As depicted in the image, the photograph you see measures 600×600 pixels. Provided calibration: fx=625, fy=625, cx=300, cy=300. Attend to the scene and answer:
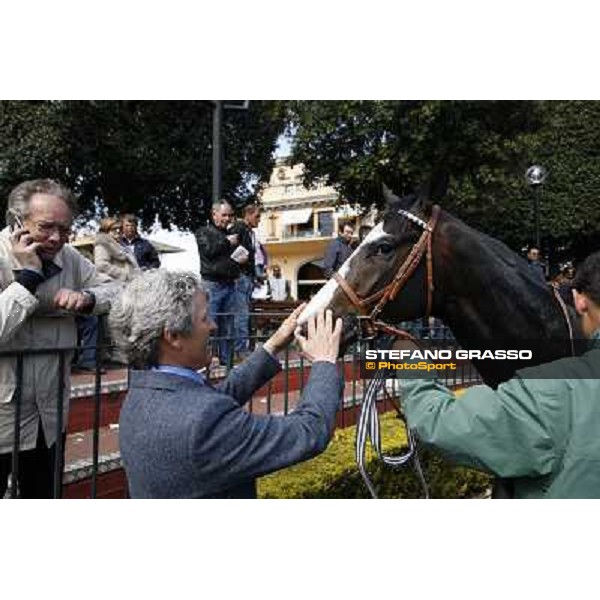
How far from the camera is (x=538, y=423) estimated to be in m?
1.90

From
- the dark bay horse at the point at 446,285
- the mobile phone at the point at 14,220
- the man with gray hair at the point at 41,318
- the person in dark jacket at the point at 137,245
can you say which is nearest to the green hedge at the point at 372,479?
the dark bay horse at the point at 446,285

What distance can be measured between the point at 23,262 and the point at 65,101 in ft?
2.25

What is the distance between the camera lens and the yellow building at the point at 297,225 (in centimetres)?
265

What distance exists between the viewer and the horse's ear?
2596 millimetres

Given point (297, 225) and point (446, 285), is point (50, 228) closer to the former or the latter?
point (297, 225)

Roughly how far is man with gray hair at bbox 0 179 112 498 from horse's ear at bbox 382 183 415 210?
4.01 feet

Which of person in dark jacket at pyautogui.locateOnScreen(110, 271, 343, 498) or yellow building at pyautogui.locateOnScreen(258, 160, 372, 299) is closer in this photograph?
person in dark jacket at pyautogui.locateOnScreen(110, 271, 343, 498)

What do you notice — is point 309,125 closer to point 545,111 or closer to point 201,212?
point 201,212

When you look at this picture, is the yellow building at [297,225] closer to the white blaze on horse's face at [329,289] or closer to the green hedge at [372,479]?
the white blaze on horse's face at [329,289]

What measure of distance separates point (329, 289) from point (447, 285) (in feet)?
1.69

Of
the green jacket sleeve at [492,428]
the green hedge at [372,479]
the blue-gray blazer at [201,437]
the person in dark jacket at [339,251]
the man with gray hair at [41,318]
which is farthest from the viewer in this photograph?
the green hedge at [372,479]

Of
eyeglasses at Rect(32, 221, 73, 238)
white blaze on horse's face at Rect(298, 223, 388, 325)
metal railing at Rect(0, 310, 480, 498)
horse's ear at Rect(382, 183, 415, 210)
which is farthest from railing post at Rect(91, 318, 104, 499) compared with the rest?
horse's ear at Rect(382, 183, 415, 210)

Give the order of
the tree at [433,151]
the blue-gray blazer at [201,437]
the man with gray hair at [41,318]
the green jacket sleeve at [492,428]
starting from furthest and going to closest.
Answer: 1. the tree at [433,151]
2. the man with gray hair at [41,318]
3. the green jacket sleeve at [492,428]
4. the blue-gray blazer at [201,437]

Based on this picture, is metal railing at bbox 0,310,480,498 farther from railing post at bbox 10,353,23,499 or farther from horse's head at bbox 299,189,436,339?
horse's head at bbox 299,189,436,339
